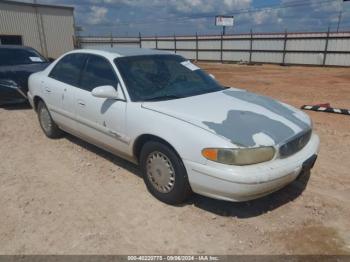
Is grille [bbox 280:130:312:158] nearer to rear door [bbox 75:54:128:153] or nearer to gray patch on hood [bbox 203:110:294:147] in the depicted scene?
gray patch on hood [bbox 203:110:294:147]

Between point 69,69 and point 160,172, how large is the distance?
2.39 m

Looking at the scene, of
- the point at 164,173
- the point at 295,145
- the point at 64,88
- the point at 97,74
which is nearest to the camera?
the point at 295,145

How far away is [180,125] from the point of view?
125 inches

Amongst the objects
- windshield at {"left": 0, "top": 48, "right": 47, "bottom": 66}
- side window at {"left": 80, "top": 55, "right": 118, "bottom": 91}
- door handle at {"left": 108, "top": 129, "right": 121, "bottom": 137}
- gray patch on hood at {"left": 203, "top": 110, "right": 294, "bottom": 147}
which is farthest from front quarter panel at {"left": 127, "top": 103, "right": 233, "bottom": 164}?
windshield at {"left": 0, "top": 48, "right": 47, "bottom": 66}

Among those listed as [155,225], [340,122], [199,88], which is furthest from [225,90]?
[340,122]

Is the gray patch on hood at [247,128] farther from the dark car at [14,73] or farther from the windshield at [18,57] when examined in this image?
the windshield at [18,57]

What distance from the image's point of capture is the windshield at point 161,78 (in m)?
3.80

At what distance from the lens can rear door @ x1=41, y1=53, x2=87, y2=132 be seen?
459cm

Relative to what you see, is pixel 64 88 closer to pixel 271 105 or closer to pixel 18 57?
pixel 271 105

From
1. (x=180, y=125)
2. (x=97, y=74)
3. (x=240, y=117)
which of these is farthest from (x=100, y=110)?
(x=240, y=117)

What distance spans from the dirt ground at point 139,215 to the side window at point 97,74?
1143 mm

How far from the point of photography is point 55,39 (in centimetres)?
2772

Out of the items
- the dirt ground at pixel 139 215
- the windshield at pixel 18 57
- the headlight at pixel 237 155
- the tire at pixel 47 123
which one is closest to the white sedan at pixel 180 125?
the headlight at pixel 237 155

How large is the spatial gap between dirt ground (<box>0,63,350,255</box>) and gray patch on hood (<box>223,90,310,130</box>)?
2.85 feet
